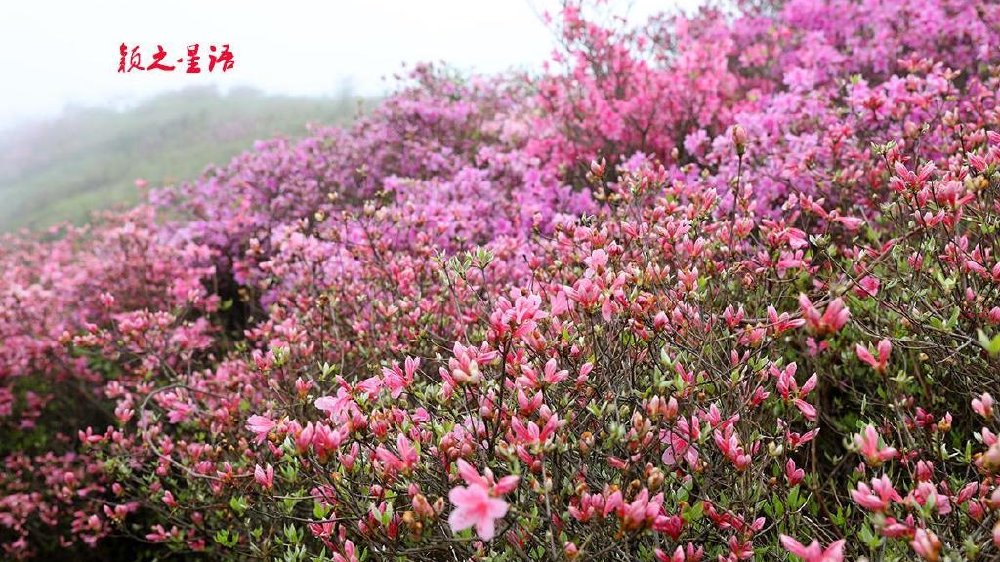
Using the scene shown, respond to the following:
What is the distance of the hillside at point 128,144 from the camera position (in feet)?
54.3

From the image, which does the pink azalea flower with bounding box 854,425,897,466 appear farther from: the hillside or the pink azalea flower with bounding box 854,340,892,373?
the hillside

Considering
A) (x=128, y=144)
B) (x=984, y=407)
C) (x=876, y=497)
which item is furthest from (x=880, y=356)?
(x=128, y=144)

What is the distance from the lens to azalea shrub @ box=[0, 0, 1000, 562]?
170cm

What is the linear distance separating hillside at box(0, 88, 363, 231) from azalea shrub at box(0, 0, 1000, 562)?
6976mm

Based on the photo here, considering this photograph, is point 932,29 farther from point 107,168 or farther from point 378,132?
point 107,168

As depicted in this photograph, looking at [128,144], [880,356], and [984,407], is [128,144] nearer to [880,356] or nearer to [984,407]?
[880,356]

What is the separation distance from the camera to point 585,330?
7.22 feet

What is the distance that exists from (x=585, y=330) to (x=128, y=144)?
2505cm

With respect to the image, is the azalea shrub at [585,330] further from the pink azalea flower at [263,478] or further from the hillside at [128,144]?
the hillside at [128,144]

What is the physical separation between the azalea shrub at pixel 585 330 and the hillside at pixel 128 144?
6976 mm

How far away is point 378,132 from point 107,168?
16021 mm

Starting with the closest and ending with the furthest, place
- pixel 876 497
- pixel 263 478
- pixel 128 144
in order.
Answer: pixel 876 497 < pixel 263 478 < pixel 128 144

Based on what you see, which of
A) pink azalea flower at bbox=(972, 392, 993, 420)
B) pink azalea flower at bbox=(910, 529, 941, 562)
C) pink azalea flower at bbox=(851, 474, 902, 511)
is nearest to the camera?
pink azalea flower at bbox=(910, 529, 941, 562)

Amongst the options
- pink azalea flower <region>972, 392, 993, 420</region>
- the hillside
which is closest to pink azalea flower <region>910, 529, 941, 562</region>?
pink azalea flower <region>972, 392, 993, 420</region>
